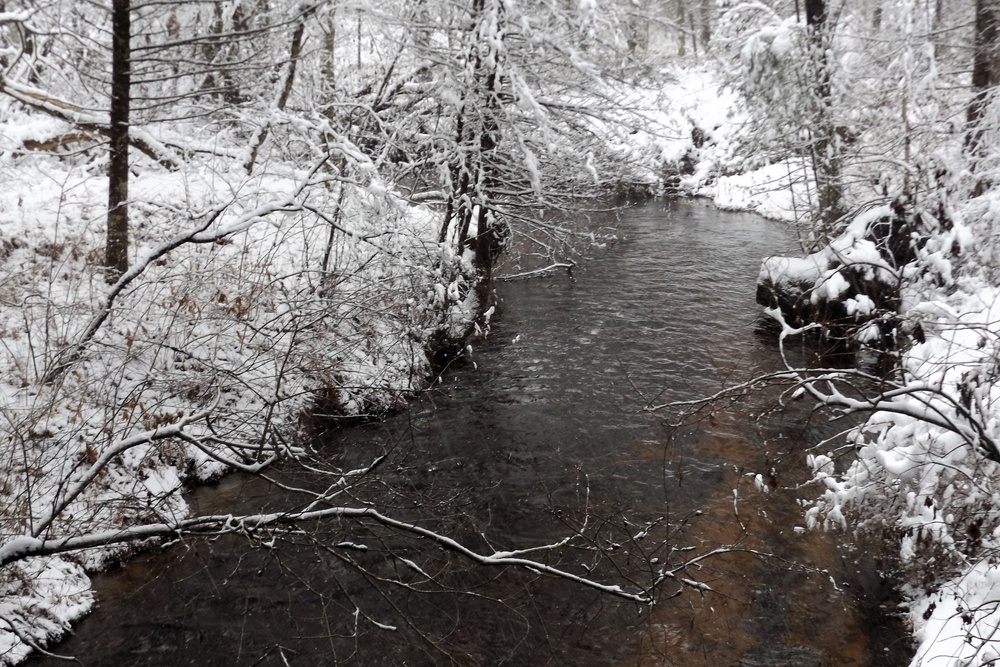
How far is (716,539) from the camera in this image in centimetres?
602

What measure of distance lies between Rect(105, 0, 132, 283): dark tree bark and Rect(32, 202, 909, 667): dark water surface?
304 centimetres

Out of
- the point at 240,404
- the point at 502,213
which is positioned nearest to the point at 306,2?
the point at 502,213

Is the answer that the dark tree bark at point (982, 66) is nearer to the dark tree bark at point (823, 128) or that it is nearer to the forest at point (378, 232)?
the forest at point (378, 232)

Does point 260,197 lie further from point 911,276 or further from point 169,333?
point 911,276

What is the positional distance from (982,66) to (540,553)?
10.2 meters

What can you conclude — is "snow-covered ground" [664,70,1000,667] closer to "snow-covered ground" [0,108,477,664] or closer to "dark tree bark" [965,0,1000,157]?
"dark tree bark" [965,0,1000,157]

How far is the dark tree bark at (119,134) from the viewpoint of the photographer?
720cm

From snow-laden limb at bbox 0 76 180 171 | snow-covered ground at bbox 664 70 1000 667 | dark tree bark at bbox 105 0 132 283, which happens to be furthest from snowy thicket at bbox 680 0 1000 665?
snow-laden limb at bbox 0 76 180 171

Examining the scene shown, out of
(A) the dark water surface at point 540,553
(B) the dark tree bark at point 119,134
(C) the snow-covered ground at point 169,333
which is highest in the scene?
(B) the dark tree bark at point 119,134

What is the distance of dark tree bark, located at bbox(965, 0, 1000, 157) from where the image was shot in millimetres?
9094

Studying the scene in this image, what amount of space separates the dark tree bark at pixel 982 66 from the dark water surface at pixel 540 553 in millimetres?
3880

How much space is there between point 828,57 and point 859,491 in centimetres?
870

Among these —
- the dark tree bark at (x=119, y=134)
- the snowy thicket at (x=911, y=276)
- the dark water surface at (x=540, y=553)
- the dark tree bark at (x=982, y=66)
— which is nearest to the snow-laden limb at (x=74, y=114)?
the dark tree bark at (x=119, y=134)

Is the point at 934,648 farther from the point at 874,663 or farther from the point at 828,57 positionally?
the point at 828,57
